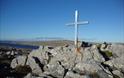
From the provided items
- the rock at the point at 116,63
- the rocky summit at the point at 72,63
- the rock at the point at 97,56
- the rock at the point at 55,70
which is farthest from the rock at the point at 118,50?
the rock at the point at 55,70

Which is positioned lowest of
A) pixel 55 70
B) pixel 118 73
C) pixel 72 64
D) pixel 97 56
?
pixel 118 73

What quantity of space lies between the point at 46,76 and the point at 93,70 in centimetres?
479

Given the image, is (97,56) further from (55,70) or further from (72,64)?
(55,70)

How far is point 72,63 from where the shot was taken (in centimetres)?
2447

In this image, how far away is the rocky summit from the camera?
20844mm

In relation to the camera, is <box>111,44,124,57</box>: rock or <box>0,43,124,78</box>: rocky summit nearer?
<box>0,43,124,78</box>: rocky summit

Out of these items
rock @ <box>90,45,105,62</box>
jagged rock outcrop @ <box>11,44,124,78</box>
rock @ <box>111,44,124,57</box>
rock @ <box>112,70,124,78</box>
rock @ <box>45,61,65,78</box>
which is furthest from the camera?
rock @ <box>111,44,124,57</box>

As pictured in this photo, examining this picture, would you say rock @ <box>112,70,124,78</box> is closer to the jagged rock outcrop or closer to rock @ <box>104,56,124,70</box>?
the jagged rock outcrop

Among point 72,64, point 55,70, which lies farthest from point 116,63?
point 55,70

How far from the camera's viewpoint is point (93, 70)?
69.9ft

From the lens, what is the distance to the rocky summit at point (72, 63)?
2084cm

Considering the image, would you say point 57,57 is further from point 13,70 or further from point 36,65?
point 13,70

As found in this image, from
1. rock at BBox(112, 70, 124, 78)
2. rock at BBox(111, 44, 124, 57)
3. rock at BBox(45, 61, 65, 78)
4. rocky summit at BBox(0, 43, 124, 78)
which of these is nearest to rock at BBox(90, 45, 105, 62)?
rocky summit at BBox(0, 43, 124, 78)

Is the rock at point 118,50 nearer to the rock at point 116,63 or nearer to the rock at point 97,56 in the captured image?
the rock at point 116,63
